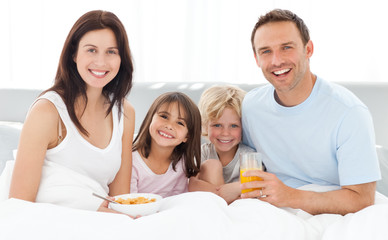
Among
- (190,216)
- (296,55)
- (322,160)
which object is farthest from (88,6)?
(190,216)

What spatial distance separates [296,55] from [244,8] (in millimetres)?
1468

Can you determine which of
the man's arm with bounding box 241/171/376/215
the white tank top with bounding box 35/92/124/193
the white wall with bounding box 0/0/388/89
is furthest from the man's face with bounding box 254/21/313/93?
the white wall with bounding box 0/0/388/89

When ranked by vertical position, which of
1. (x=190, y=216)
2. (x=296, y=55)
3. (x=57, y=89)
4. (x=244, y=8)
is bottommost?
(x=190, y=216)

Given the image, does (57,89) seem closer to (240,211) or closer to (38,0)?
(240,211)

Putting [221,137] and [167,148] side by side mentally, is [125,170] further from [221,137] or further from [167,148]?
[221,137]

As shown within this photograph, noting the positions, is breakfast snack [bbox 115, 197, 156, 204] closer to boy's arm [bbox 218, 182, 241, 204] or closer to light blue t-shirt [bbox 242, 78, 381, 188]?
boy's arm [bbox 218, 182, 241, 204]

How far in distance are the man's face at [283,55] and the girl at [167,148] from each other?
0.47 m

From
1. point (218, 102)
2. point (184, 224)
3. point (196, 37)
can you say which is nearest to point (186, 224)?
point (184, 224)

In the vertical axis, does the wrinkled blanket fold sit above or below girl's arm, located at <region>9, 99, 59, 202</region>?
below

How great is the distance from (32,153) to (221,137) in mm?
931

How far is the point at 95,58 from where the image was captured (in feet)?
5.57

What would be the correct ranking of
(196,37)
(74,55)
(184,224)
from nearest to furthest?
(184,224) < (74,55) < (196,37)

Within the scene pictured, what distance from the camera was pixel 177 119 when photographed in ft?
6.85

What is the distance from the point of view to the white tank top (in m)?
1.67
